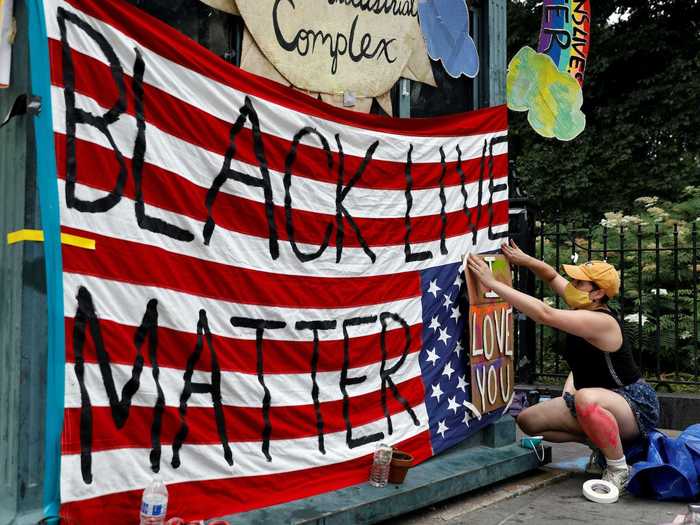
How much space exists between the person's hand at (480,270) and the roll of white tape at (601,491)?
1.48 m

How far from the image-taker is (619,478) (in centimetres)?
509

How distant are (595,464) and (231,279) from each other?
340cm

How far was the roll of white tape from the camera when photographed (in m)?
4.92

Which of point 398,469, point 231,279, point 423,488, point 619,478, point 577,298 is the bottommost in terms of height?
point 619,478

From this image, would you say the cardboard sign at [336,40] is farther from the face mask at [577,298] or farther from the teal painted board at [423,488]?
the teal painted board at [423,488]

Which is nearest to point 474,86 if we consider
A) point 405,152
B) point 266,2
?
point 405,152

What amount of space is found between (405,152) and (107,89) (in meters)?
2.14

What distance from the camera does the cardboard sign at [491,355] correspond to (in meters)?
5.26

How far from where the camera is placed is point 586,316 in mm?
5016

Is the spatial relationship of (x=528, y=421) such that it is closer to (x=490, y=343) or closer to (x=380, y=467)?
(x=490, y=343)

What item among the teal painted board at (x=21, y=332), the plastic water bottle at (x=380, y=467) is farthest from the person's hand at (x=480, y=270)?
the teal painted board at (x=21, y=332)

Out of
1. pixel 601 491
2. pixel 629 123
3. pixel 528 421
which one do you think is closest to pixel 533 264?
pixel 528 421

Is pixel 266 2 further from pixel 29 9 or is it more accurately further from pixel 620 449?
pixel 620 449

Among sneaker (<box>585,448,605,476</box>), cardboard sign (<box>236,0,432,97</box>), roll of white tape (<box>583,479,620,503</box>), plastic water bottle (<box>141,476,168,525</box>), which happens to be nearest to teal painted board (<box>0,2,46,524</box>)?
plastic water bottle (<box>141,476,168,525</box>)
